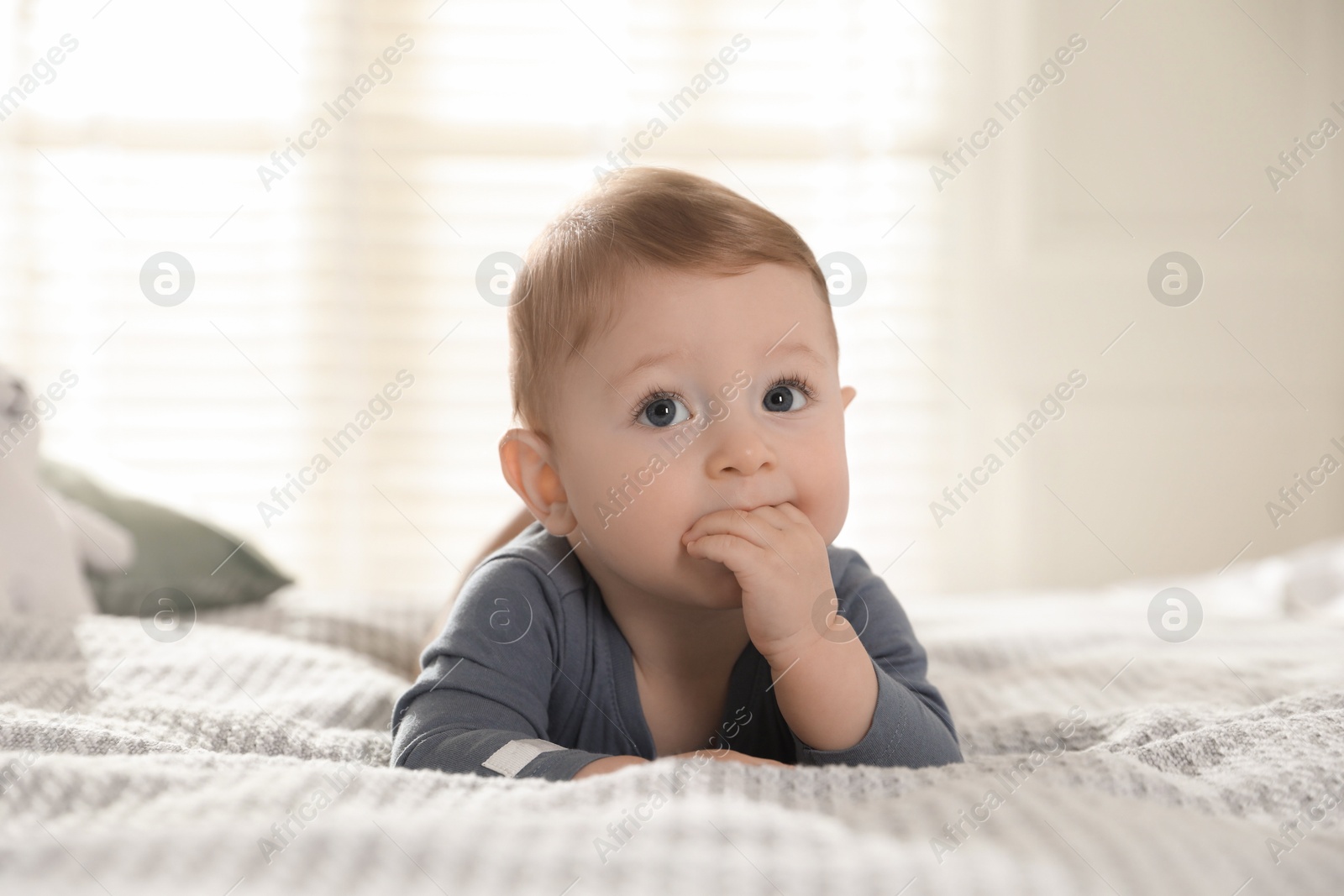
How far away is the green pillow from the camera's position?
1.38 m

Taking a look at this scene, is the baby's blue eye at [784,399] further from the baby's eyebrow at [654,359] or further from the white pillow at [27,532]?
the white pillow at [27,532]

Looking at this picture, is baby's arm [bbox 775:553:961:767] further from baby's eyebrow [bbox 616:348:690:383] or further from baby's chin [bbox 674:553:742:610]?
baby's eyebrow [bbox 616:348:690:383]

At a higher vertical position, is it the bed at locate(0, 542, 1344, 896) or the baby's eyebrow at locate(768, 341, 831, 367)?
the baby's eyebrow at locate(768, 341, 831, 367)

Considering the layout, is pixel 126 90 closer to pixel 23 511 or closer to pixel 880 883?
pixel 23 511

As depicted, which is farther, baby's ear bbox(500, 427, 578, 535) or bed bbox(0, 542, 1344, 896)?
baby's ear bbox(500, 427, 578, 535)

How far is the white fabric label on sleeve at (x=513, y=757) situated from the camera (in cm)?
66

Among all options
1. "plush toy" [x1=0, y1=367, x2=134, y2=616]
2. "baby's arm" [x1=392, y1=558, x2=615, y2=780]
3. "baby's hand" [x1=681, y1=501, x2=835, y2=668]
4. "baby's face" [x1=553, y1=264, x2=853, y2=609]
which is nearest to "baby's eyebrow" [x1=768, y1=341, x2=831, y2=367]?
"baby's face" [x1=553, y1=264, x2=853, y2=609]

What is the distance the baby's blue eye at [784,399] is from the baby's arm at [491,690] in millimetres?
236

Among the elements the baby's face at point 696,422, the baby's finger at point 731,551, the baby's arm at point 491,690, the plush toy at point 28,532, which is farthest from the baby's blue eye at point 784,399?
the plush toy at point 28,532

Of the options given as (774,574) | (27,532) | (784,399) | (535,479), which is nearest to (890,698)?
(774,574)

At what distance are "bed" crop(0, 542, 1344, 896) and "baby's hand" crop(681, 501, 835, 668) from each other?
4.8 inches

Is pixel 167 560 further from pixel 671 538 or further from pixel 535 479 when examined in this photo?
pixel 671 538

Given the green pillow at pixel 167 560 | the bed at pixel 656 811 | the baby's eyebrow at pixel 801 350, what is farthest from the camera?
the green pillow at pixel 167 560

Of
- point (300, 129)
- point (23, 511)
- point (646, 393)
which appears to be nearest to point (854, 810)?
point (646, 393)
